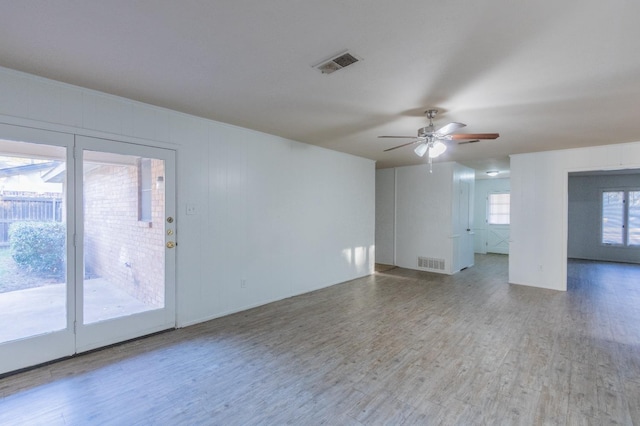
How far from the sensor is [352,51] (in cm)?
219

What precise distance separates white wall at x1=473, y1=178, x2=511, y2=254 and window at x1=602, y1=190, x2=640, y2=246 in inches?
Result: 111

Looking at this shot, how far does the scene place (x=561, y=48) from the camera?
2104 millimetres

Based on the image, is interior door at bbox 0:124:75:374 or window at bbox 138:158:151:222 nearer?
interior door at bbox 0:124:75:374

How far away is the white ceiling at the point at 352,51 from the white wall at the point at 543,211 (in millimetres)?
1690

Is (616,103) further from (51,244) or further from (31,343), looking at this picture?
(31,343)

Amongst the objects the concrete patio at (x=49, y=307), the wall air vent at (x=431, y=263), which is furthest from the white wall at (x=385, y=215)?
the concrete patio at (x=49, y=307)

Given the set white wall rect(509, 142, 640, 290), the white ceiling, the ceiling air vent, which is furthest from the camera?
white wall rect(509, 142, 640, 290)

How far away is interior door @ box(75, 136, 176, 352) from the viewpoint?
3.01m

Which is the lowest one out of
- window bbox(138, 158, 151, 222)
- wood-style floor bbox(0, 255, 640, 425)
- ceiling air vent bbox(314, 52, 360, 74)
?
wood-style floor bbox(0, 255, 640, 425)

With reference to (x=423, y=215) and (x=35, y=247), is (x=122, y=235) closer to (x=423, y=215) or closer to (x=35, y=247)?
(x=35, y=247)

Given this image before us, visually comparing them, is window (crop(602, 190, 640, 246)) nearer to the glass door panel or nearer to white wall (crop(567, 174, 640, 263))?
white wall (crop(567, 174, 640, 263))

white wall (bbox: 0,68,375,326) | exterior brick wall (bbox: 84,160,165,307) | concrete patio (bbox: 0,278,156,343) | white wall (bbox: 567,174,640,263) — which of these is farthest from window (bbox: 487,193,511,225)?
concrete patio (bbox: 0,278,156,343)

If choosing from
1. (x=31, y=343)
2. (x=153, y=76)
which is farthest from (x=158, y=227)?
(x=153, y=76)

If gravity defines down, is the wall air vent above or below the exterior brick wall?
below
